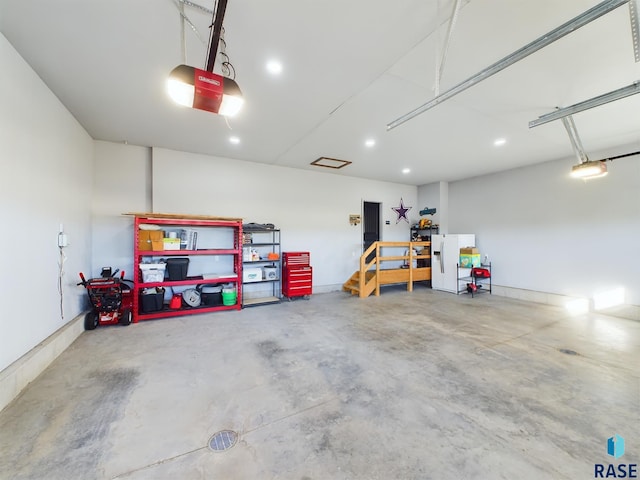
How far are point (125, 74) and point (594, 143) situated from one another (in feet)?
24.5

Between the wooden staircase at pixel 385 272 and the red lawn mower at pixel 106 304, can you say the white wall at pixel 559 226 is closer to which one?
the wooden staircase at pixel 385 272

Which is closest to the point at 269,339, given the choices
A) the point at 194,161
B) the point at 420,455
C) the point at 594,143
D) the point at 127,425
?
the point at 127,425

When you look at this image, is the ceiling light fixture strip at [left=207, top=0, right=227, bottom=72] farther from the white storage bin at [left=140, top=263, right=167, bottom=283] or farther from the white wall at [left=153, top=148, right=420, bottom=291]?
the white wall at [left=153, top=148, right=420, bottom=291]

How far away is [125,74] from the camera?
9.35 ft

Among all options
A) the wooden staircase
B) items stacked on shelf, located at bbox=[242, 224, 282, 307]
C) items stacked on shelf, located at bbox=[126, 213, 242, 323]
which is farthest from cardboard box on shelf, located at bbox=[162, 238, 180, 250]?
the wooden staircase

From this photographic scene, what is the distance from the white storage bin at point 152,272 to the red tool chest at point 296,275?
8.04 ft

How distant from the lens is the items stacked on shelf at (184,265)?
4.52 metres

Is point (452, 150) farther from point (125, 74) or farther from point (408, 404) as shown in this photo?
point (125, 74)

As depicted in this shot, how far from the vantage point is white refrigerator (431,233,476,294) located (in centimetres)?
678

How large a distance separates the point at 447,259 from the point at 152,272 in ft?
22.6

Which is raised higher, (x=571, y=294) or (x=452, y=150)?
(x=452, y=150)

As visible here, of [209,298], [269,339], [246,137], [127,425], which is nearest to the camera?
[127,425]

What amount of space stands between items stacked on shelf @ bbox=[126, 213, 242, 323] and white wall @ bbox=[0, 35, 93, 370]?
0.89 metres

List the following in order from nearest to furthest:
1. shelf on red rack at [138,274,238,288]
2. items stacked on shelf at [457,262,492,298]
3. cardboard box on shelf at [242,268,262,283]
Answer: shelf on red rack at [138,274,238,288] < cardboard box on shelf at [242,268,262,283] < items stacked on shelf at [457,262,492,298]
